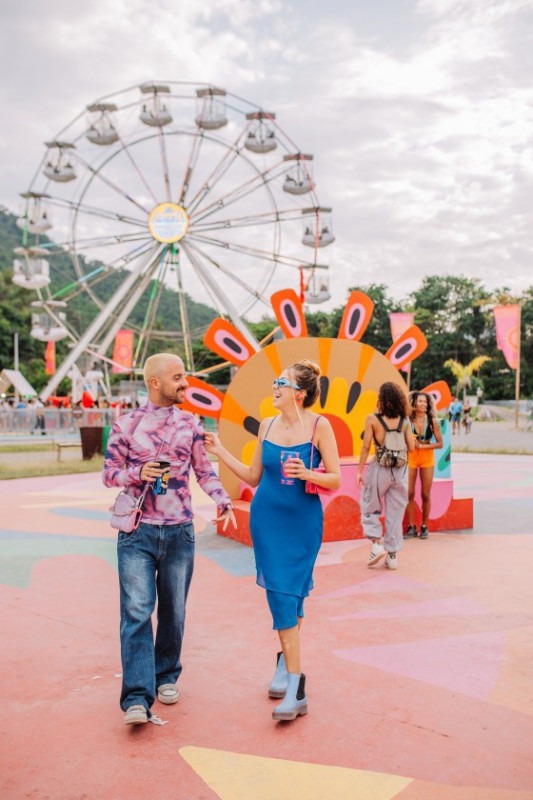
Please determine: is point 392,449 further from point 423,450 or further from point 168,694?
point 168,694

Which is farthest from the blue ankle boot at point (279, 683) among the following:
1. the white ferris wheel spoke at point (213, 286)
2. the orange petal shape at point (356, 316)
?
the white ferris wheel spoke at point (213, 286)

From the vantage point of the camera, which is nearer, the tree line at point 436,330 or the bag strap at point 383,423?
the bag strap at point 383,423

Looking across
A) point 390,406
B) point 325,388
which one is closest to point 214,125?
point 325,388

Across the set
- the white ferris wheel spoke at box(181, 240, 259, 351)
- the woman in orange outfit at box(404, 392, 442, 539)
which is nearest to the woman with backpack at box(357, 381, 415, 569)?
the woman in orange outfit at box(404, 392, 442, 539)

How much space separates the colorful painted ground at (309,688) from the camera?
263 cm

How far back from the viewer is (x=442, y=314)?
61781 millimetres

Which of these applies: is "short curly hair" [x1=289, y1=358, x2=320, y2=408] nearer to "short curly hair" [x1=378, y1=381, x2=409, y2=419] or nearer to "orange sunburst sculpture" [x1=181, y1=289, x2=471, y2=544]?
"short curly hair" [x1=378, y1=381, x2=409, y2=419]

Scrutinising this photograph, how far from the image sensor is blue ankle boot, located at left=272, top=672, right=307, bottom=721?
3082 mm

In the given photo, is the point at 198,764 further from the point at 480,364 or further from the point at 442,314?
the point at 442,314

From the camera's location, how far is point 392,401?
5.99m

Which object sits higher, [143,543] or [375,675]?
[143,543]

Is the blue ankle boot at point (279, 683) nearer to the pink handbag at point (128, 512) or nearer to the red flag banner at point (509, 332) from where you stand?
the pink handbag at point (128, 512)

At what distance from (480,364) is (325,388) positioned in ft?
160

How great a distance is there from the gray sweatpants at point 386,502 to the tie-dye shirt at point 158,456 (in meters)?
2.87
